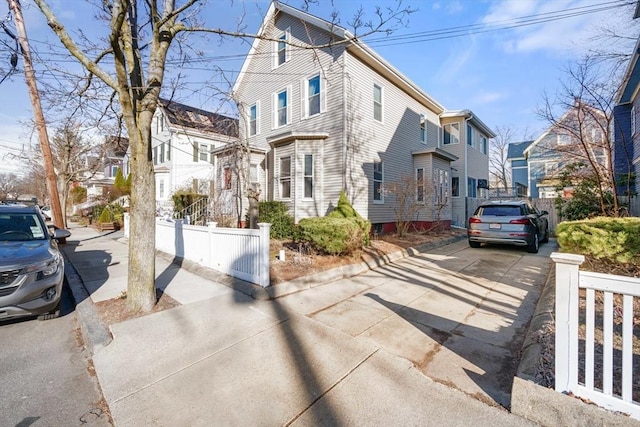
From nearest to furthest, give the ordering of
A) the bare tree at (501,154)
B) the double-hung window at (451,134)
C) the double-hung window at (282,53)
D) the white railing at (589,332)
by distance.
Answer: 1. the white railing at (589,332)
2. the double-hung window at (282,53)
3. the double-hung window at (451,134)
4. the bare tree at (501,154)

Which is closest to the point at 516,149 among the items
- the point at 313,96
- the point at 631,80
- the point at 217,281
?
the point at 631,80

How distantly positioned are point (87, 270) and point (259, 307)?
5691 millimetres

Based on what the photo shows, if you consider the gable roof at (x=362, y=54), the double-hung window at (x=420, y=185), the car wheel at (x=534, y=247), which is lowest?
the car wheel at (x=534, y=247)

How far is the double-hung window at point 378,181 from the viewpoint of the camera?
1244cm

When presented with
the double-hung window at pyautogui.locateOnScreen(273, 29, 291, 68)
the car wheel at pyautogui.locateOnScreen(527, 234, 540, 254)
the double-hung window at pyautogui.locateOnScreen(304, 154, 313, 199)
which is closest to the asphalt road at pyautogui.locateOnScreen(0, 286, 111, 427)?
the double-hung window at pyautogui.locateOnScreen(304, 154, 313, 199)

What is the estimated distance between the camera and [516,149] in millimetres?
32656

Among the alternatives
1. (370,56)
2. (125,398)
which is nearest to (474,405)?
(125,398)

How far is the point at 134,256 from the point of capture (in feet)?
14.6

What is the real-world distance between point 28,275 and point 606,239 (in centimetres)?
864

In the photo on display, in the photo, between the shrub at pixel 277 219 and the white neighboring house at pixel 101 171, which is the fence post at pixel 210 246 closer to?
the shrub at pixel 277 219

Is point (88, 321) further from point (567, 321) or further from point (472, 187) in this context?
point (472, 187)

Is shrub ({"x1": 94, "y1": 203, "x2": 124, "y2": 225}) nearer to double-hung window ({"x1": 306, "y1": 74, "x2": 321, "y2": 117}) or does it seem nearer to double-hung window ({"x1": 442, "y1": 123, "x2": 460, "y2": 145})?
double-hung window ({"x1": 306, "y1": 74, "x2": 321, "y2": 117})

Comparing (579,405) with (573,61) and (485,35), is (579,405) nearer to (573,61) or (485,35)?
(573,61)

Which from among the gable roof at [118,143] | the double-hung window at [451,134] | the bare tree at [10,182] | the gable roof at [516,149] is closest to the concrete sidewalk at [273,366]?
the gable roof at [118,143]
